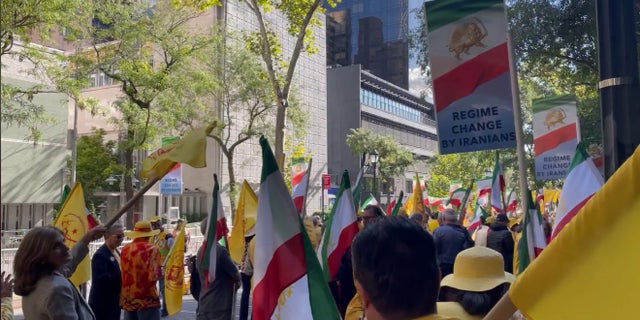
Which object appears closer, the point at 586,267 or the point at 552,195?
the point at 586,267

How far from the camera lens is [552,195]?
1833 centimetres

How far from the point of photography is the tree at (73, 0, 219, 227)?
71.7 feet

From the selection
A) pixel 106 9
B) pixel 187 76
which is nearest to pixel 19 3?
pixel 106 9

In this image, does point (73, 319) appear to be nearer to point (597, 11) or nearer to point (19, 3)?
point (597, 11)

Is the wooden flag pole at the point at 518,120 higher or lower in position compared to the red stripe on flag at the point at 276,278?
higher

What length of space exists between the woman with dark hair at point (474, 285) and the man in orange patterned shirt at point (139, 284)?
4.73 meters

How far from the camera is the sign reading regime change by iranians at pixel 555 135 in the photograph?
1026 centimetres

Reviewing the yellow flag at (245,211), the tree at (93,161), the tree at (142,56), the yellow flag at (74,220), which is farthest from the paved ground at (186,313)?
the tree at (93,161)

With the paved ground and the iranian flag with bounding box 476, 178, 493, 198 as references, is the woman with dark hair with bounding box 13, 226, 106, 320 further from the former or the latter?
the iranian flag with bounding box 476, 178, 493, 198

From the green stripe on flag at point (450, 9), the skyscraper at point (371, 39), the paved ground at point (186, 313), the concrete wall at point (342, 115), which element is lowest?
the paved ground at point (186, 313)

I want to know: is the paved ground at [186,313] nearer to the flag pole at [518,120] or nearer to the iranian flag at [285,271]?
the flag pole at [518,120]

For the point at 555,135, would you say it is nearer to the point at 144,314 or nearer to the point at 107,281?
the point at 144,314

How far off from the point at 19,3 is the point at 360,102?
5195 centimetres

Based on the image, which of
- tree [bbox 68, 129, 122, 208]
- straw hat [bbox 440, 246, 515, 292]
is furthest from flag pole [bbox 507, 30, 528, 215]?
Result: tree [bbox 68, 129, 122, 208]
